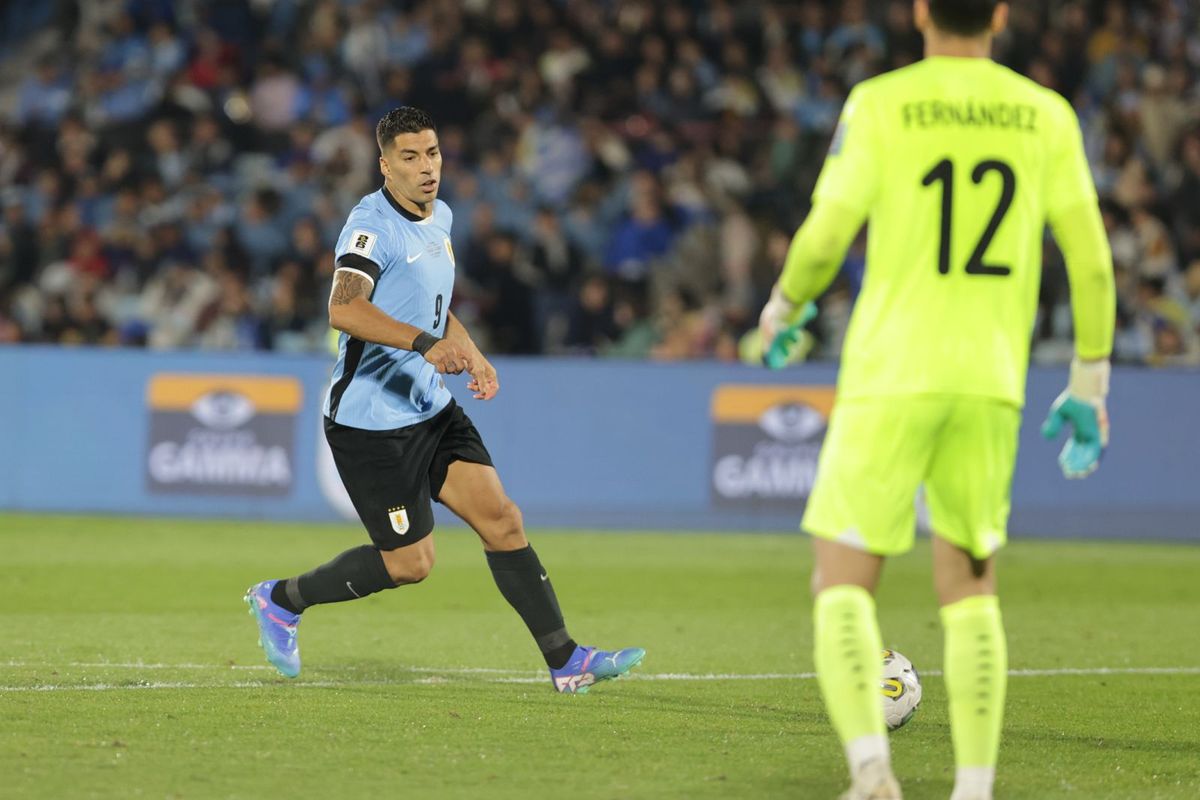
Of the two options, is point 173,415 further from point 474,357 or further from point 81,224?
point 474,357

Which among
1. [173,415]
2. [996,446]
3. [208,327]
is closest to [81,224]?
[208,327]

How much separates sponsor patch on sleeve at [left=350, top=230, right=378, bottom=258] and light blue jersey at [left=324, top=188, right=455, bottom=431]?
47mm

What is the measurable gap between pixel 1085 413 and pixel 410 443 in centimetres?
303

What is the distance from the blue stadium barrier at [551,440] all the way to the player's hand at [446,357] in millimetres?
8187

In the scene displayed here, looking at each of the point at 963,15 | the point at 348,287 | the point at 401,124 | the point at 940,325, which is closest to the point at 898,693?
the point at 940,325

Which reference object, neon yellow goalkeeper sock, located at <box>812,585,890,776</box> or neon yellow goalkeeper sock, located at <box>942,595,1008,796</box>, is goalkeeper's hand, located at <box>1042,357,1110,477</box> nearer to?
neon yellow goalkeeper sock, located at <box>942,595,1008,796</box>

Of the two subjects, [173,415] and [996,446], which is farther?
[173,415]

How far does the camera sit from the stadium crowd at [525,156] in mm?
16375

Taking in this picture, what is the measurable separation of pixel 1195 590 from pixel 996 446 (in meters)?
7.87

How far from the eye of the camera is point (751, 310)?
54.7 feet

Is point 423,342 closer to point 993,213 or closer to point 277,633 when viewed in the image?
point 277,633

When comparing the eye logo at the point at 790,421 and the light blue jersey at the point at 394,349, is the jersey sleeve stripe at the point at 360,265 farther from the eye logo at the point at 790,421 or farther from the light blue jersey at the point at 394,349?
the eye logo at the point at 790,421

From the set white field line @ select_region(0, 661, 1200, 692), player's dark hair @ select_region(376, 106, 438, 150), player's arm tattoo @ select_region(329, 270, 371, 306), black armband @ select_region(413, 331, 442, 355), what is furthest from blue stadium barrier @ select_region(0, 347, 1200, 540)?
black armband @ select_region(413, 331, 442, 355)

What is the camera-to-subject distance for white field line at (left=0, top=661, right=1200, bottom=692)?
679 centimetres
